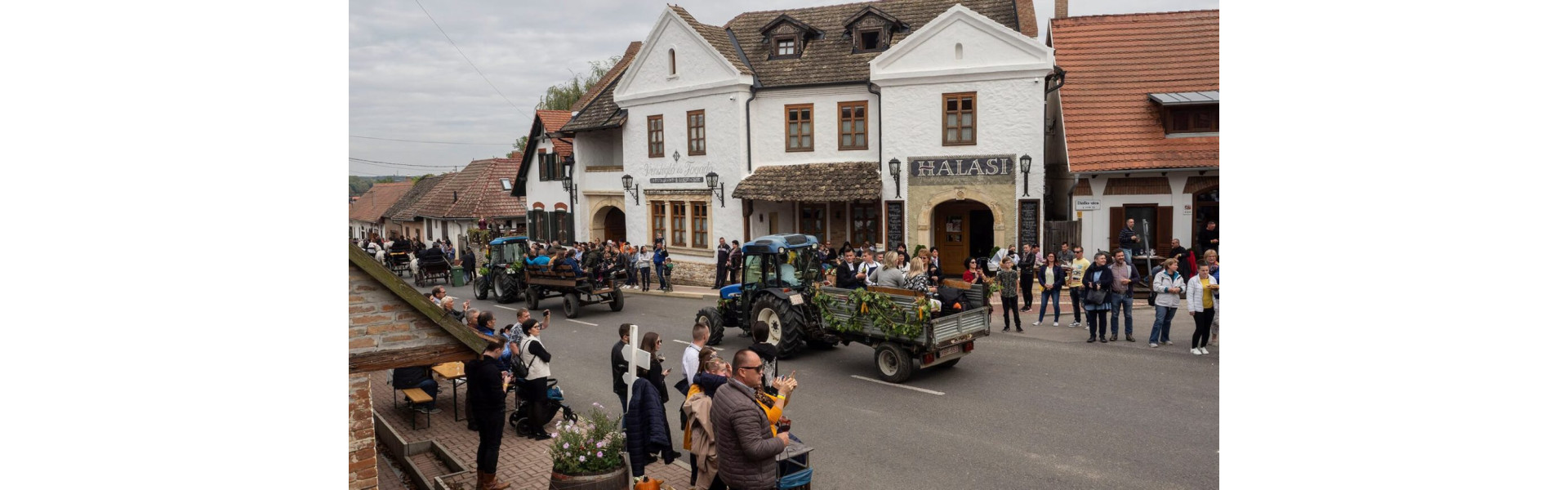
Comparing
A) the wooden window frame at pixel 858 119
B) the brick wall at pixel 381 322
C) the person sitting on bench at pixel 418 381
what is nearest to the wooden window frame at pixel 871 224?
the wooden window frame at pixel 858 119

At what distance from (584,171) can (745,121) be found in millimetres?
8049

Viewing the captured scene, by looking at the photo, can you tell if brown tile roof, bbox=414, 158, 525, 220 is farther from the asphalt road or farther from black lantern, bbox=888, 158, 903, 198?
the asphalt road

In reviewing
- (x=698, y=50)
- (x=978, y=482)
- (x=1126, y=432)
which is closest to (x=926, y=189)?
(x=698, y=50)

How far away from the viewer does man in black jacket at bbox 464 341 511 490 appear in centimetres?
744

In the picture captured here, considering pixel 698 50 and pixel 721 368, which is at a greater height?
pixel 698 50

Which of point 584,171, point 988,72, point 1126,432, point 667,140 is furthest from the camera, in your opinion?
point 584,171

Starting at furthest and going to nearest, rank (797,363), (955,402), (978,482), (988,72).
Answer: (988,72) < (797,363) < (955,402) < (978,482)

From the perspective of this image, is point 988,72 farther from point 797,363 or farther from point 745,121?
point 797,363

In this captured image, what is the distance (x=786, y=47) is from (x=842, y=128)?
3631mm

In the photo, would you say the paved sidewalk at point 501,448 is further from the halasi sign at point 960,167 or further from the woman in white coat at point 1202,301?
the halasi sign at point 960,167

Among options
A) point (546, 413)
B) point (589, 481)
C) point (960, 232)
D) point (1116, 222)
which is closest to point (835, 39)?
point (960, 232)

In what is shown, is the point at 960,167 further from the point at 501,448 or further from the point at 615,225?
the point at 501,448

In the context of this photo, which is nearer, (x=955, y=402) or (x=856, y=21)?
(x=955, y=402)

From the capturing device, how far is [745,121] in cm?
2398
